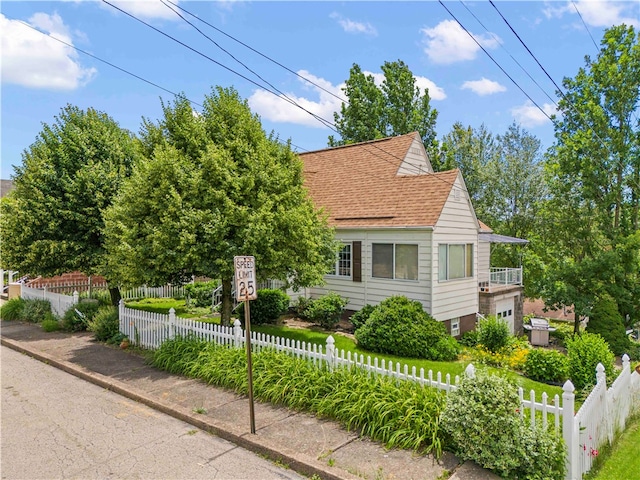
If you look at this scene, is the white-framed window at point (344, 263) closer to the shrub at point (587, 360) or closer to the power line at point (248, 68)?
the power line at point (248, 68)

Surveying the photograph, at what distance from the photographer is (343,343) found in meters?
12.6

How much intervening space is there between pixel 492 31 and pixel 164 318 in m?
9.78

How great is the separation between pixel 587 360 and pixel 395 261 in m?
6.63

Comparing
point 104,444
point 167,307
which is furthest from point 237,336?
point 167,307

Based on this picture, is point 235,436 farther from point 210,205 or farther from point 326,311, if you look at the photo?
point 326,311

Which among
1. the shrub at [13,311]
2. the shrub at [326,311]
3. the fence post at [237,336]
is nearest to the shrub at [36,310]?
the shrub at [13,311]

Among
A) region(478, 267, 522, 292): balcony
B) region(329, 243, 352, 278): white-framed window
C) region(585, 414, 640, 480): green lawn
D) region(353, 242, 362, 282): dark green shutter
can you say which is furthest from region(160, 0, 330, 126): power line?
region(478, 267, 522, 292): balcony

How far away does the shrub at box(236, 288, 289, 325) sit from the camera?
14.6 metres

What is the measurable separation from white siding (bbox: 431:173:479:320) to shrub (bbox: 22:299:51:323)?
13764mm

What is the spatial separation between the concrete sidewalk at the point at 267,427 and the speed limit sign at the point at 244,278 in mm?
2056

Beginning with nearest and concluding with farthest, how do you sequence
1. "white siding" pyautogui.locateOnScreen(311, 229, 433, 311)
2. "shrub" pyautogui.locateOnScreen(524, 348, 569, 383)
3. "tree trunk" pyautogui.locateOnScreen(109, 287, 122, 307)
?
1. "shrub" pyautogui.locateOnScreen(524, 348, 569, 383)
2. "white siding" pyautogui.locateOnScreen(311, 229, 433, 311)
3. "tree trunk" pyautogui.locateOnScreen(109, 287, 122, 307)

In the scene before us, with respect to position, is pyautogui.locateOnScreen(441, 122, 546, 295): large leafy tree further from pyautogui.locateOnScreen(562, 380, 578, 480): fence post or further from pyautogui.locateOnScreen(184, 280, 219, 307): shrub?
pyautogui.locateOnScreen(562, 380, 578, 480): fence post

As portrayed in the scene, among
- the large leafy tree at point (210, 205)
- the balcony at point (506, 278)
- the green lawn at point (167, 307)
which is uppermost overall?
the large leafy tree at point (210, 205)

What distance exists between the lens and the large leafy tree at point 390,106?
3153cm
